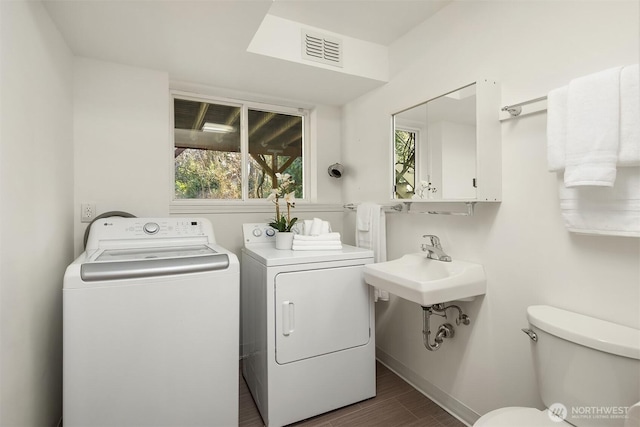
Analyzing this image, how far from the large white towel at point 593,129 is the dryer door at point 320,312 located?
118cm

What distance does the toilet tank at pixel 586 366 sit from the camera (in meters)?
0.98

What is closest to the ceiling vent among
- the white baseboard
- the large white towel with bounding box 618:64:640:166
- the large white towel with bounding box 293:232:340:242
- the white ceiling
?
the white ceiling

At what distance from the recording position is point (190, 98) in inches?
94.0

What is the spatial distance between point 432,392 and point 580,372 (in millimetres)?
1060

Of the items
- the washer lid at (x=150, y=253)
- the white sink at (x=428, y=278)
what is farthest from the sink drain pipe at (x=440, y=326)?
the washer lid at (x=150, y=253)

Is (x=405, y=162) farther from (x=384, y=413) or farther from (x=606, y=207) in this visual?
(x=384, y=413)

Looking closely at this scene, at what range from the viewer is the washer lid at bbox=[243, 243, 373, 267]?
1685 millimetres

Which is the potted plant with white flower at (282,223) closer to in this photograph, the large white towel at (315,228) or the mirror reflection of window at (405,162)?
the large white towel at (315,228)

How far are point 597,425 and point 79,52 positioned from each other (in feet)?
9.73

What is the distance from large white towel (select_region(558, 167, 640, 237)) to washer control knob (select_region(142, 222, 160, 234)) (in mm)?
1979

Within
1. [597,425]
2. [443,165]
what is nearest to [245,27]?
[443,165]

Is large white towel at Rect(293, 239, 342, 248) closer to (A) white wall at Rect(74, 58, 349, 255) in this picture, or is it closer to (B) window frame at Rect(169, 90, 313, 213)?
(B) window frame at Rect(169, 90, 313, 213)

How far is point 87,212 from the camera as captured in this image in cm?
190

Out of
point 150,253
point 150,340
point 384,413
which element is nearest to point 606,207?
point 384,413
